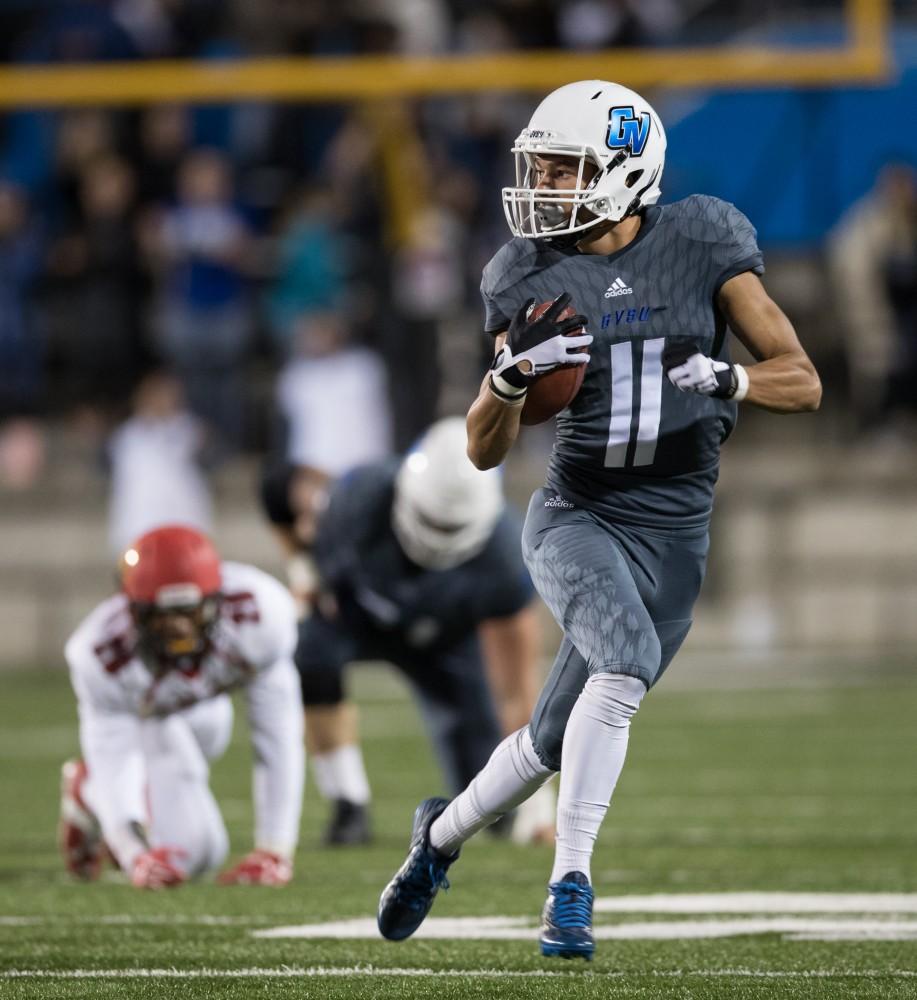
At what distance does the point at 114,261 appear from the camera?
12422 millimetres

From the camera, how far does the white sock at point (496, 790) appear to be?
170 inches

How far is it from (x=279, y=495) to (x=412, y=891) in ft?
10.5

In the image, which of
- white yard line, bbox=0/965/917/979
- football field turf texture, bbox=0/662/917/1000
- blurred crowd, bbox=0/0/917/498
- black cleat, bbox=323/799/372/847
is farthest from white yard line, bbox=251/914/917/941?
A: blurred crowd, bbox=0/0/917/498

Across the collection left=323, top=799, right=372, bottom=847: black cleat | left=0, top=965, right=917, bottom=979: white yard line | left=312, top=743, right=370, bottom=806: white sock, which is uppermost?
left=0, top=965, right=917, bottom=979: white yard line

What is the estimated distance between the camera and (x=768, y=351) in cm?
430

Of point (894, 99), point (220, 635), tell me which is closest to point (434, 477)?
point (220, 635)

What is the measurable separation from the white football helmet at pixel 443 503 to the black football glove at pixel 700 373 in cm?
259

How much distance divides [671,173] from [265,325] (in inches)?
102

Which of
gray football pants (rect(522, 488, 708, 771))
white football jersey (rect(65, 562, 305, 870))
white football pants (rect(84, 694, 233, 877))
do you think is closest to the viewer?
gray football pants (rect(522, 488, 708, 771))

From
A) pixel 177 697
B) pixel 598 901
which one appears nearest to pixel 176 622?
pixel 177 697

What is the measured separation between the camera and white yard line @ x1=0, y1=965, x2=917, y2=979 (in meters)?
4.06

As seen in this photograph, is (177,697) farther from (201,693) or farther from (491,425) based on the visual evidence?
(491,425)

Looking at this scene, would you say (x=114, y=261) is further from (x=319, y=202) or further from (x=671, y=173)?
(x=671, y=173)

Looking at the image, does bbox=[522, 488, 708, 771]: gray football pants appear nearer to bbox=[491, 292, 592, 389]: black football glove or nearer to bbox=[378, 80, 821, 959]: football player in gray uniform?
bbox=[378, 80, 821, 959]: football player in gray uniform
